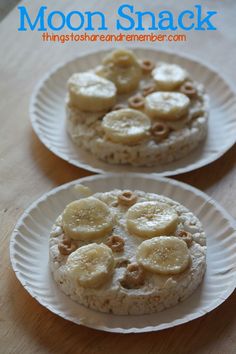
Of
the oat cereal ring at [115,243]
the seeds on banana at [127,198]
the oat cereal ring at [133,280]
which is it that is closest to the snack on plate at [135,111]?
the seeds on banana at [127,198]

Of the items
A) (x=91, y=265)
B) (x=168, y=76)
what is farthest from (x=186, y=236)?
(x=168, y=76)

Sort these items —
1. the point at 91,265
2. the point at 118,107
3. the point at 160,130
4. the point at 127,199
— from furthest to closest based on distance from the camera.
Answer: the point at 118,107 → the point at 160,130 → the point at 127,199 → the point at 91,265

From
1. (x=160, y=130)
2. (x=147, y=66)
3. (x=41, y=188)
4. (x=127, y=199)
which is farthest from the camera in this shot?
(x=147, y=66)

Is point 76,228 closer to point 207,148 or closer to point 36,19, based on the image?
point 207,148

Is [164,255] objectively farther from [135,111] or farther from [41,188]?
[135,111]

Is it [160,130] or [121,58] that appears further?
[121,58]

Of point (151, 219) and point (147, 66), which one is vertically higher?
point (147, 66)

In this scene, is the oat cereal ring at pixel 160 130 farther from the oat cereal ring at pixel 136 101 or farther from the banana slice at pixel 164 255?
the banana slice at pixel 164 255

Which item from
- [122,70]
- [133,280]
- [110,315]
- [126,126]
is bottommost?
[110,315]

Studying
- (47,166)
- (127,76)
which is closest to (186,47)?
(127,76)
